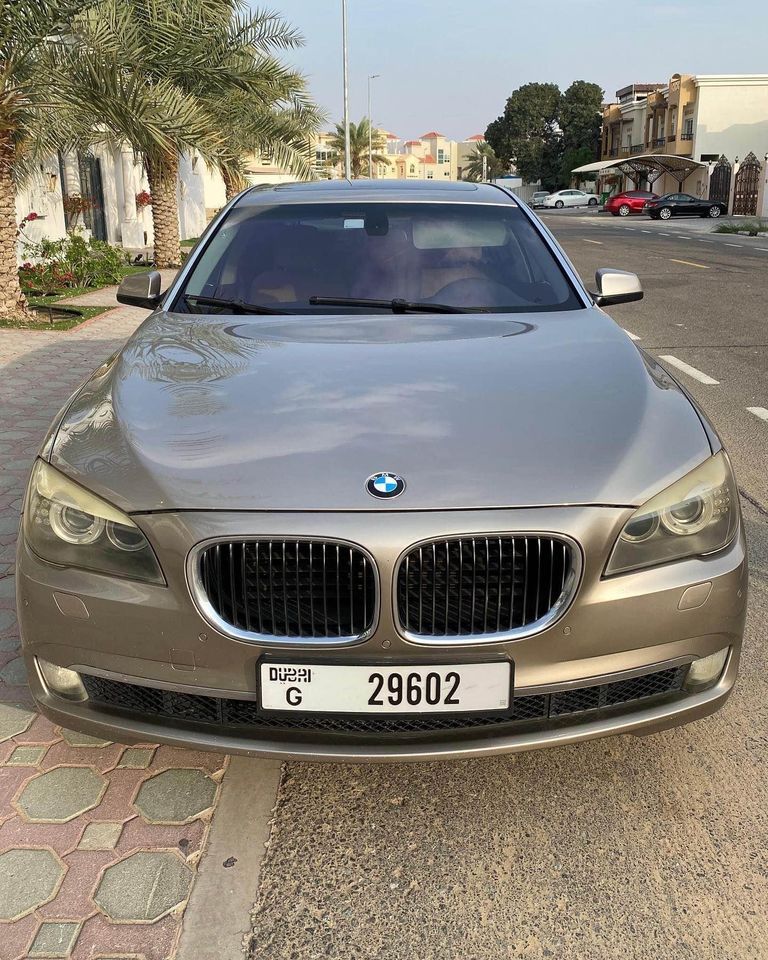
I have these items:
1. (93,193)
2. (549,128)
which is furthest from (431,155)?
(93,193)

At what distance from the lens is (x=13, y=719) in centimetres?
286

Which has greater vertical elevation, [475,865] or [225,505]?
[225,505]

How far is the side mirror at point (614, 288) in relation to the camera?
381 cm

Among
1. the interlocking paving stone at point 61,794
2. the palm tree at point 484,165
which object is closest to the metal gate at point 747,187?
the interlocking paving stone at point 61,794

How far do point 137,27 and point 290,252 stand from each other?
9.95 meters

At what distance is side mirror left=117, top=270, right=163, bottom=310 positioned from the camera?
3795 millimetres

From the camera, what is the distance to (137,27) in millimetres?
11922

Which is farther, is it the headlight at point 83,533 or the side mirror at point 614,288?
the side mirror at point 614,288

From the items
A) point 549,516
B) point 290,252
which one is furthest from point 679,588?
point 290,252

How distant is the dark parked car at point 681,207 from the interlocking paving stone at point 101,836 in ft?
151

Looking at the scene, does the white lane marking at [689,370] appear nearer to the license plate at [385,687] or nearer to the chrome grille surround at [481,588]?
the chrome grille surround at [481,588]

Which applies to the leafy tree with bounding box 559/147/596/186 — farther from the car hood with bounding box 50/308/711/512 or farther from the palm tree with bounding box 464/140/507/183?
the car hood with bounding box 50/308/711/512

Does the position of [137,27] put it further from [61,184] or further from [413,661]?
[413,661]

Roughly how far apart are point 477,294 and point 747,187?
1785 inches
